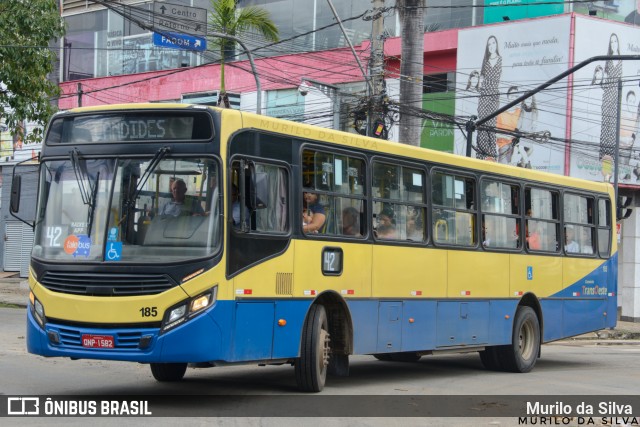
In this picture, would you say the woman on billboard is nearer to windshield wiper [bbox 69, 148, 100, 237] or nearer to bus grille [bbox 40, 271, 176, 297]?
windshield wiper [bbox 69, 148, 100, 237]

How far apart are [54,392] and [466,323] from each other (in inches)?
247

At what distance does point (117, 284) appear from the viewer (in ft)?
34.5

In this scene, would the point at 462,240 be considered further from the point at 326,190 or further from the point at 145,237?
Result: the point at 145,237

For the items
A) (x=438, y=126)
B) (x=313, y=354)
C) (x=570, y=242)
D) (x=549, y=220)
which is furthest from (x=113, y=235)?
(x=438, y=126)

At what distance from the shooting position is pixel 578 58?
112 ft

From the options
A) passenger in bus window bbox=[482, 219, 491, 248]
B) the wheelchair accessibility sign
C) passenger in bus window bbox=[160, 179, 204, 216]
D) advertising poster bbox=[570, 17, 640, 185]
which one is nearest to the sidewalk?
advertising poster bbox=[570, 17, 640, 185]

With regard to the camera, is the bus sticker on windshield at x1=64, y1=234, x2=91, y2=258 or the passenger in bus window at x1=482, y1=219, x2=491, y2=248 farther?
the passenger in bus window at x1=482, y1=219, x2=491, y2=248

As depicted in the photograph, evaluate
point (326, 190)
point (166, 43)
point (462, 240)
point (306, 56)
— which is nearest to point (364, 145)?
point (326, 190)

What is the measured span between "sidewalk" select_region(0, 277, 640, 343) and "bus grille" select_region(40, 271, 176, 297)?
19.4 m

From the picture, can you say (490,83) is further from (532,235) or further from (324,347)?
(324,347)

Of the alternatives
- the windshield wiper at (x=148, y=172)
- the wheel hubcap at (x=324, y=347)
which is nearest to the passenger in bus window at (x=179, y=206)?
the windshield wiper at (x=148, y=172)

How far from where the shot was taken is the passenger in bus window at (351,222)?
12844 millimetres

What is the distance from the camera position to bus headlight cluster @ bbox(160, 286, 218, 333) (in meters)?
10.4

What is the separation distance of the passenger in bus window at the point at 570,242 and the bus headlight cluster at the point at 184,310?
9.30 meters
